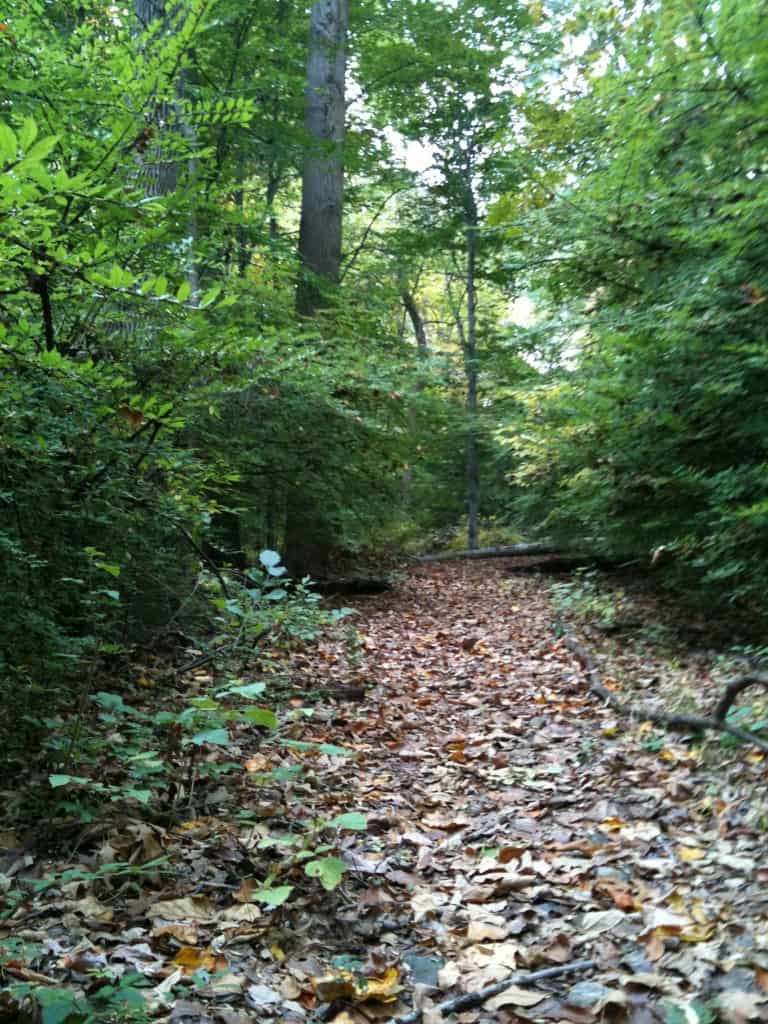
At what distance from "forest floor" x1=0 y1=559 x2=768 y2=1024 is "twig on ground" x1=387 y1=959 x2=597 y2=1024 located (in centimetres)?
3

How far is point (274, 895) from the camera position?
2598 millimetres

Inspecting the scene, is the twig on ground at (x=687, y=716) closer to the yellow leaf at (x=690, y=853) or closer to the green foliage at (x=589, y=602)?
the yellow leaf at (x=690, y=853)

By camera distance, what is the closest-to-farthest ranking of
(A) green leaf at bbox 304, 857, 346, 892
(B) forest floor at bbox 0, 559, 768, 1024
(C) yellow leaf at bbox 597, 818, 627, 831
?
(B) forest floor at bbox 0, 559, 768, 1024 → (A) green leaf at bbox 304, 857, 346, 892 → (C) yellow leaf at bbox 597, 818, 627, 831

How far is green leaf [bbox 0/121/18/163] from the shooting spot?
209cm

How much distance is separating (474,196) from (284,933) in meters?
16.7

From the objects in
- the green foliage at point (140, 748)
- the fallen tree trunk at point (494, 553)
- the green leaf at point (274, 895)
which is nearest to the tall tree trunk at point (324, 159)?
the green foliage at point (140, 748)

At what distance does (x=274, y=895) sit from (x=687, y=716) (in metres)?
2.86

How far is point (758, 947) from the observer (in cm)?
233

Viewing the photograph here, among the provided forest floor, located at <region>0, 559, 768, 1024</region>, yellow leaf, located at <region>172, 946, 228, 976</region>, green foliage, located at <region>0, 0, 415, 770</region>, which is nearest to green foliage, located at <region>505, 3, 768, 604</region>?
forest floor, located at <region>0, 559, 768, 1024</region>

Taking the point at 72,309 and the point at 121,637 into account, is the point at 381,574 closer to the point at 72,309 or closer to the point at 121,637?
the point at 121,637

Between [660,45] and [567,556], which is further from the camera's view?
[567,556]

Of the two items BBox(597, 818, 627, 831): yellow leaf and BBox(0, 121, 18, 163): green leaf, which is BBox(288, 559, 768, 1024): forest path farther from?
BBox(0, 121, 18, 163): green leaf

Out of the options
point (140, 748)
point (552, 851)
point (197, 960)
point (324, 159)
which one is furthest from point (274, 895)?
point (324, 159)

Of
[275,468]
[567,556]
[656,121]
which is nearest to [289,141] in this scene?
[275,468]
